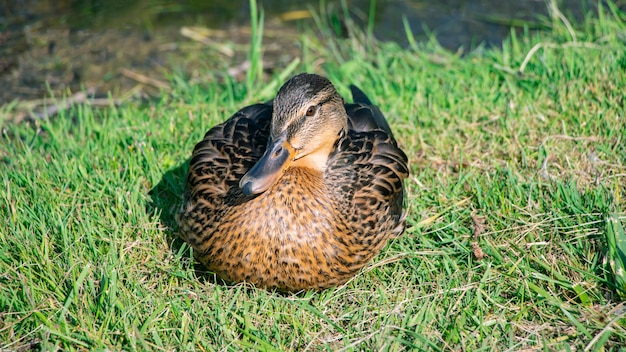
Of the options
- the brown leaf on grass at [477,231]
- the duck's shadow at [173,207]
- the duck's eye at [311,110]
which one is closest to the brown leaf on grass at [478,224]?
the brown leaf on grass at [477,231]

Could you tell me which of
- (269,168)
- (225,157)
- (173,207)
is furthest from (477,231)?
(173,207)

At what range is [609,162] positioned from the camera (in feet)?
13.2

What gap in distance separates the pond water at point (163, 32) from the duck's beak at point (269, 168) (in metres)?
2.79

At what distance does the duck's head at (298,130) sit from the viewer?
3086mm

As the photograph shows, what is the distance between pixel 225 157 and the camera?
366 cm

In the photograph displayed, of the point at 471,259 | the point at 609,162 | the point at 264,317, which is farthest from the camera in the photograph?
the point at 609,162

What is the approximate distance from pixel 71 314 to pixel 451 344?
1.68 metres

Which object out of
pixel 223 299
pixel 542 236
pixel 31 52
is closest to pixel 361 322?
pixel 223 299

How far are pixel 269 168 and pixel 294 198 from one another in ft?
0.76

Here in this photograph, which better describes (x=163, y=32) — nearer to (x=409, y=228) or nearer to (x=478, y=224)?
(x=409, y=228)

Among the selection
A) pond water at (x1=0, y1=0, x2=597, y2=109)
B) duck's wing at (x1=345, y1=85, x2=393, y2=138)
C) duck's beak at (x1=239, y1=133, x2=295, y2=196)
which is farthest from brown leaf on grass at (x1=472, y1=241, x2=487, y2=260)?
pond water at (x1=0, y1=0, x2=597, y2=109)

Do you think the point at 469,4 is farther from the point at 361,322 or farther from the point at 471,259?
the point at 361,322

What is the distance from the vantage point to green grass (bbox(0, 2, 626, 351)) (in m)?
3.10

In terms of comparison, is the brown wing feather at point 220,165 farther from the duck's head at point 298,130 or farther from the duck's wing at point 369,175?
the duck's wing at point 369,175
